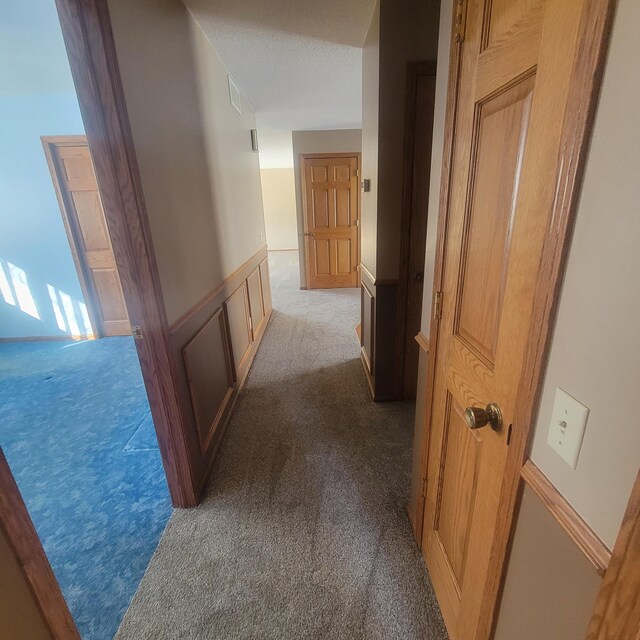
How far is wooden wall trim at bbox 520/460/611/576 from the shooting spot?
18.8 inches

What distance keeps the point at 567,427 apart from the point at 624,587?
0.20m

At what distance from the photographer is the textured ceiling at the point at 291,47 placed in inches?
70.8

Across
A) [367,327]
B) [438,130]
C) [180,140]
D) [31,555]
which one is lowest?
[367,327]

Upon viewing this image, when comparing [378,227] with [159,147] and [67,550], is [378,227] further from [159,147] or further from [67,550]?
[67,550]

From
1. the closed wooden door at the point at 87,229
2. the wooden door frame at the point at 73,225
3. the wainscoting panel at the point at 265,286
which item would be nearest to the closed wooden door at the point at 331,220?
the wainscoting panel at the point at 265,286

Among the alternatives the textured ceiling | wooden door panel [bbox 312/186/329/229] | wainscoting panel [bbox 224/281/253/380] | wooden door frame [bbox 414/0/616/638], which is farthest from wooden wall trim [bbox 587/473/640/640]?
wooden door panel [bbox 312/186/329/229]

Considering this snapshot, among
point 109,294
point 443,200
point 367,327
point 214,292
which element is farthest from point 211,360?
point 109,294

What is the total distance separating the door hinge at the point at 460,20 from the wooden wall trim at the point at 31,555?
4.49 ft

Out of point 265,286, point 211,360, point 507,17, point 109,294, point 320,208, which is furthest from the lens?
point 320,208

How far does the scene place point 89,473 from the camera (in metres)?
1.85

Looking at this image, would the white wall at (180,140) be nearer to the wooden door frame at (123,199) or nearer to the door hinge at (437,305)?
the wooden door frame at (123,199)

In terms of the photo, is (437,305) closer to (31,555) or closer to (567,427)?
(567,427)

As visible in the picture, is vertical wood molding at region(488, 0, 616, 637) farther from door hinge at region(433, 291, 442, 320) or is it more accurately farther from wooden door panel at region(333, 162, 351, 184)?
A: wooden door panel at region(333, 162, 351, 184)

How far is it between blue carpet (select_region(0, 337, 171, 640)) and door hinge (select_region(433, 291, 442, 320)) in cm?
154
